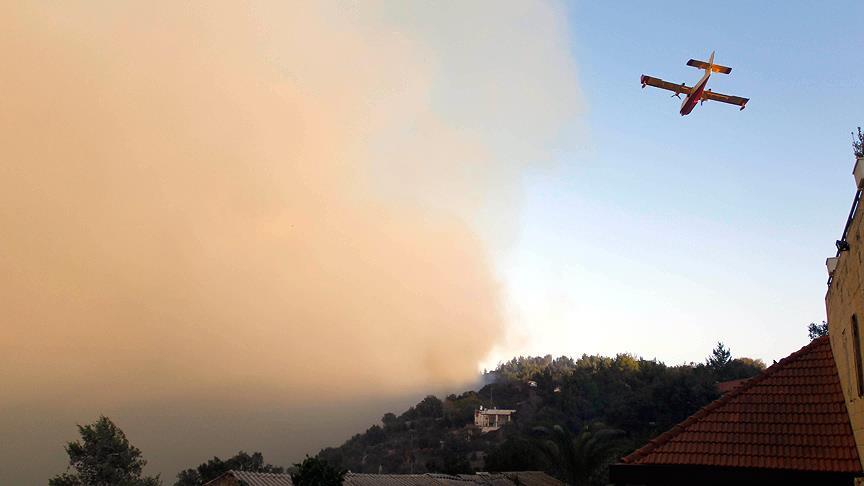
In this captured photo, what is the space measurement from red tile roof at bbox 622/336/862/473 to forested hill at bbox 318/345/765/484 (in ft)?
49.0

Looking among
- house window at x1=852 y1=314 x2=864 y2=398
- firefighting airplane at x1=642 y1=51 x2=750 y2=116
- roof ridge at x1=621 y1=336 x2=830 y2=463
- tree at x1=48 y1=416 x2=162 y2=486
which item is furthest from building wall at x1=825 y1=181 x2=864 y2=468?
tree at x1=48 y1=416 x2=162 y2=486

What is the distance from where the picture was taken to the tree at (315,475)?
24.3 m

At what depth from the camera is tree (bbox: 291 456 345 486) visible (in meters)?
24.3

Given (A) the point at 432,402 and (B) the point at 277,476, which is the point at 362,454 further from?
(B) the point at 277,476

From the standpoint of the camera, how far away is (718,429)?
1151 cm

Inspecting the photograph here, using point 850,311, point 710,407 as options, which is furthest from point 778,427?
point 850,311

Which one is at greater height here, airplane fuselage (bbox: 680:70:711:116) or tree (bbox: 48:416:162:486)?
airplane fuselage (bbox: 680:70:711:116)

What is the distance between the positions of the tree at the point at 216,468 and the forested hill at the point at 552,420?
255 inches

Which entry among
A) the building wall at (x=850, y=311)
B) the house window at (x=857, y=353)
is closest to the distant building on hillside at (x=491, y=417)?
the building wall at (x=850, y=311)

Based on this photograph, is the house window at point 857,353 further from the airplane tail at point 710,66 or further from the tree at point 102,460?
the tree at point 102,460

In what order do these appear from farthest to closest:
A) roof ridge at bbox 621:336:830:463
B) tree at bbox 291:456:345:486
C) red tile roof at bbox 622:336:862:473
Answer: tree at bbox 291:456:345:486
roof ridge at bbox 621:336:830:463
red tile roof at bbox 622:336:862:473

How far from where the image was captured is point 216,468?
157ft

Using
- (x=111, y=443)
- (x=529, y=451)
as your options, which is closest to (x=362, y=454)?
(x=529, y=451)

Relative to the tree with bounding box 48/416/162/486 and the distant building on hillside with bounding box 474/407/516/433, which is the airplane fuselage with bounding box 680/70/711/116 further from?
the distant building on hillside with bounding box 474/407/516/433
